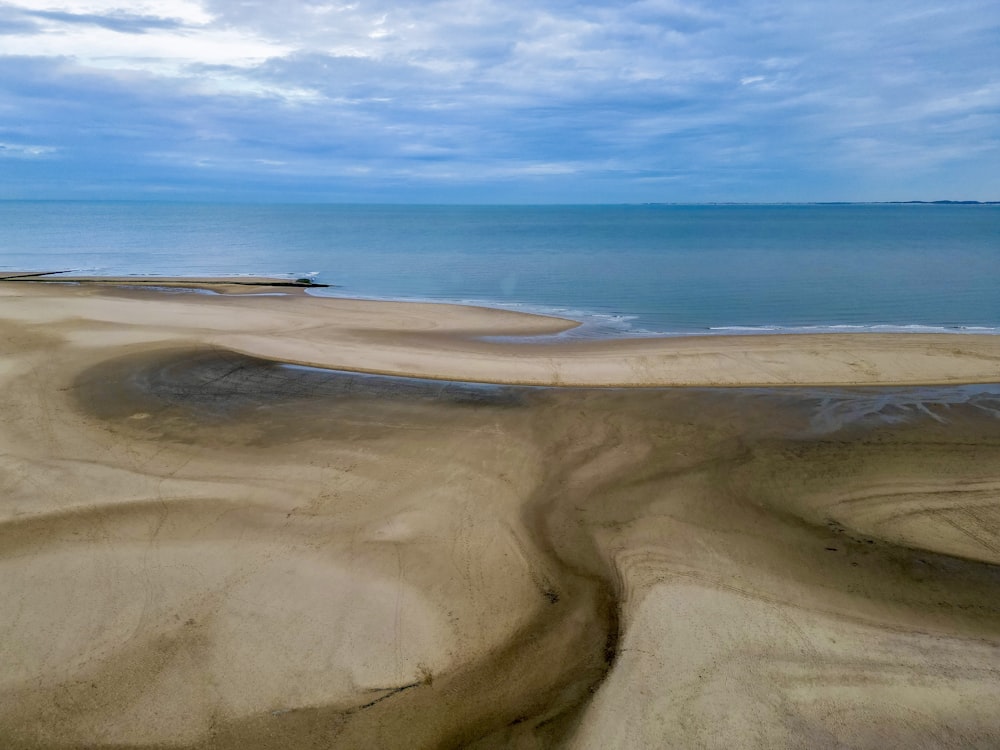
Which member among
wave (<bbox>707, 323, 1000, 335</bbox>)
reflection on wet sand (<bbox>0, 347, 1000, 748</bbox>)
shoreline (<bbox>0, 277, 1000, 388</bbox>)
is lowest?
reflection on wet sand (<bbox>0, 347, 1000, 748</bbox>)

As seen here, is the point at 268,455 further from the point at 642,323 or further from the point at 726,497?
the point at 642,323

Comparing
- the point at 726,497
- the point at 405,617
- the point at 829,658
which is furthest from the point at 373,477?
the point at 829,658

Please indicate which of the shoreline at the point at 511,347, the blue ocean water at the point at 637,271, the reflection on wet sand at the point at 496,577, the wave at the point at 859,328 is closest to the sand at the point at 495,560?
the reflection on wet sand at the point at 496,577

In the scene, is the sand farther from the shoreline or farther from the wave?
the wave

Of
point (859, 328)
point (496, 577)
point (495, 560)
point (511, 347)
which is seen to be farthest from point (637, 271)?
point (496, 577)

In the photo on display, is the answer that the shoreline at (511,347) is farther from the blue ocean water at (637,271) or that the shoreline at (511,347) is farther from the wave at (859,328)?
the blue ocean water at (637,271)

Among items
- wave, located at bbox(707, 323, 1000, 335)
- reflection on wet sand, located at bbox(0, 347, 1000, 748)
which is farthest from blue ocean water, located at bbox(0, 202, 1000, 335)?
reflection on wet sand, located at bbox(0, 347, 1000, 748)
